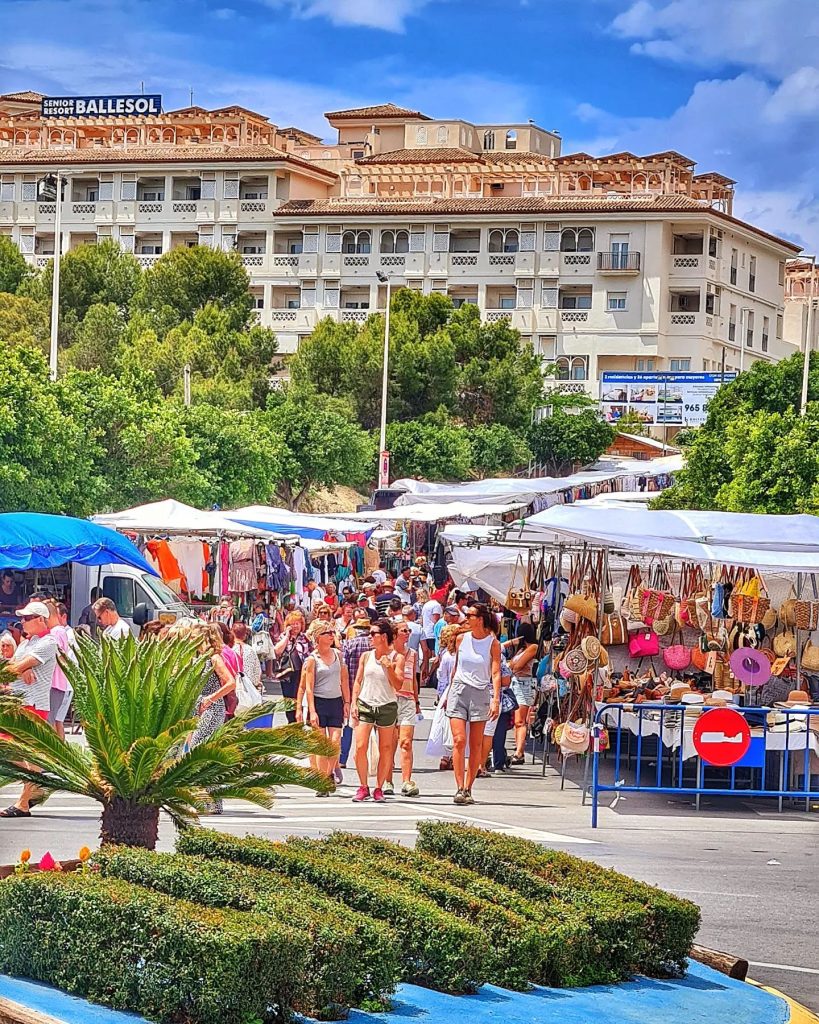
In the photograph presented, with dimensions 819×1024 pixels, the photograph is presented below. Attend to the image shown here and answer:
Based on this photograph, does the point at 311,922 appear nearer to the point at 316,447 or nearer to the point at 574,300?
the point at 316,447

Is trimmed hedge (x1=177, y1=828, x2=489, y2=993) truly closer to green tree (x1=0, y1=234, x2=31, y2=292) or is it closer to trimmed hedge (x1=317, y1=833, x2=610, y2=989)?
trimmed hedge (x1=317, y1=833, x2=610, y2=989)

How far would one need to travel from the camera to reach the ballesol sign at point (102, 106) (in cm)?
11256

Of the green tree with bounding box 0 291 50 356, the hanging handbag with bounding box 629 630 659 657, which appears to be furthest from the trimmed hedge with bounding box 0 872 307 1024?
the green tree with bounding box 0 291 50 356

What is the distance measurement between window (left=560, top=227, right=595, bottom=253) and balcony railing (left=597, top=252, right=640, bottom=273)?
836 millimetres

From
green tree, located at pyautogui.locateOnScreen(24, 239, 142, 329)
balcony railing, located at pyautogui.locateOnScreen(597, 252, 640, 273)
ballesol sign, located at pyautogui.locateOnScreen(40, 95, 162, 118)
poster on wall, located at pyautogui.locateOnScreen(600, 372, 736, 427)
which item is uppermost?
ballesol sign, located at pyautogui.locateOnScreen(40, 95, 162, 118)

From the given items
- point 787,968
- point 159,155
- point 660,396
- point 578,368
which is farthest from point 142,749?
point 159,155

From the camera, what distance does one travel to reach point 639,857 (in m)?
13.6

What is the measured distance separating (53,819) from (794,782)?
264 inches

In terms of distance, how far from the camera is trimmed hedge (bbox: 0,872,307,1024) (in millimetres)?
6996

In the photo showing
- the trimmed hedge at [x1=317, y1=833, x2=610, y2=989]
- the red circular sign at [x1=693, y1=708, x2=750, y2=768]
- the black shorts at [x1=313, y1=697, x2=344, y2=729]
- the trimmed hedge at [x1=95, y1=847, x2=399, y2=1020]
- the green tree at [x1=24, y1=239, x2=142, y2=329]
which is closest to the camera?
the trimmed hedge at [x1=95, y1=847, x2=399, y2=1020]

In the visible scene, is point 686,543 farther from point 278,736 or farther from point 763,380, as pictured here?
point 763,380

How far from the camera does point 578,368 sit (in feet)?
326

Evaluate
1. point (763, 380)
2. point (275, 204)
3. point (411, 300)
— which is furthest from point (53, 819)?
point (275, 204)

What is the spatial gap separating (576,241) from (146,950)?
94406 millimetres
